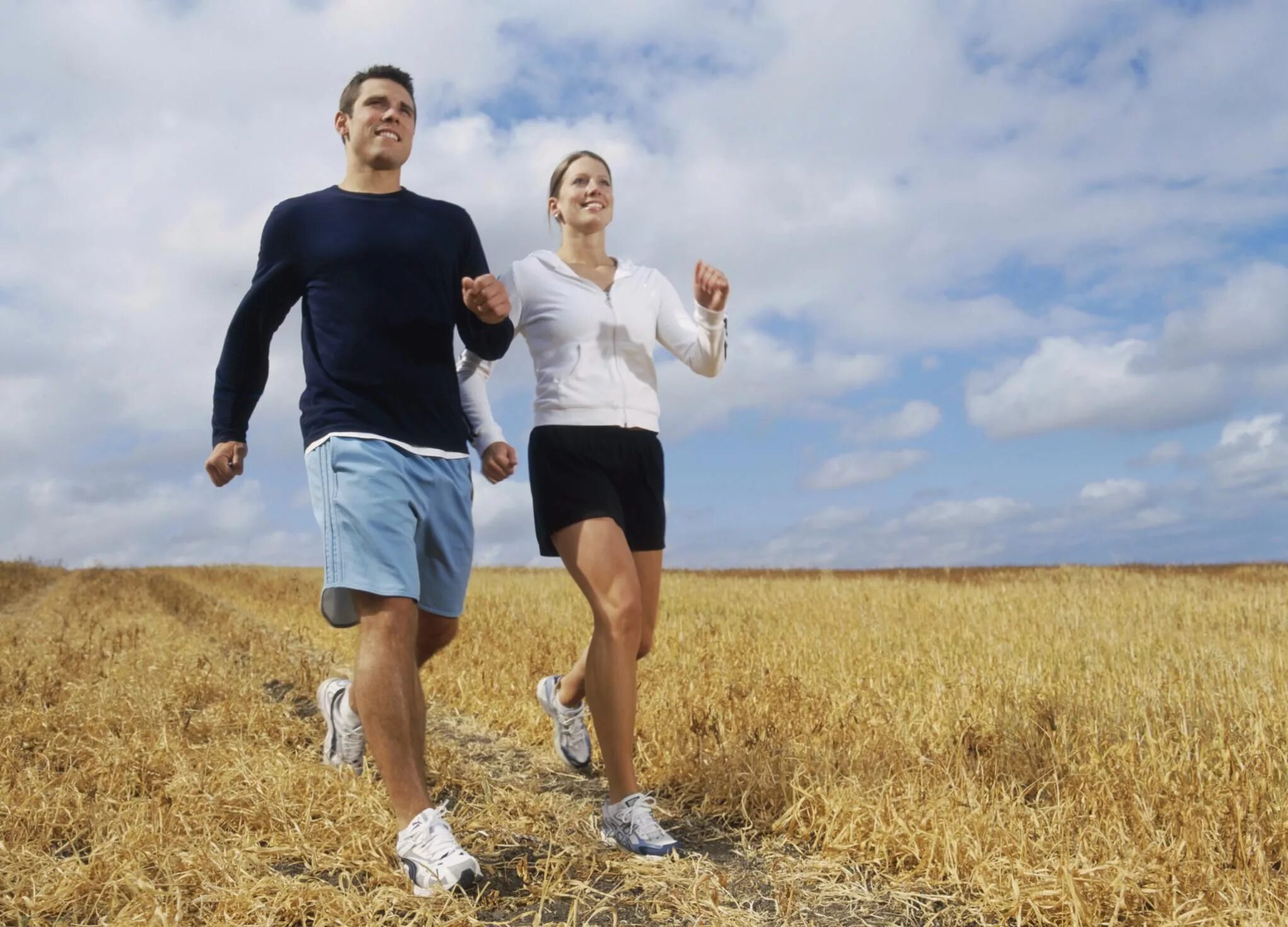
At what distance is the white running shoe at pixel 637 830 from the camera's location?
3.39 meters

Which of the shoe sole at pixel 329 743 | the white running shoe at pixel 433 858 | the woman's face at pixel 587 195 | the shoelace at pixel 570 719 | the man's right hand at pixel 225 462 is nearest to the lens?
the white running shoe at pixel 433 858

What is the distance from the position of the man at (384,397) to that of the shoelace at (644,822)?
67 centimetres

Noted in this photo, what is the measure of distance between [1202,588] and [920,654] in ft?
33.0

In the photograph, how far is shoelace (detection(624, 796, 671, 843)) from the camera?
3418 mm

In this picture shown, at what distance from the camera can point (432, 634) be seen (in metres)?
3.74

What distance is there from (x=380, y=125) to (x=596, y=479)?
4.68ft

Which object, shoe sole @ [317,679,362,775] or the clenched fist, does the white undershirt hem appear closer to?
the clenched fist

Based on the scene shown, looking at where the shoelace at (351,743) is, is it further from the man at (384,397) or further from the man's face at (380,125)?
the man's face at (380,125)

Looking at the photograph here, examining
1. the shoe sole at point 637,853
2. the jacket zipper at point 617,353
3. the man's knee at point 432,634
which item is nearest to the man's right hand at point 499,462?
the jacket zipper at point 617,353

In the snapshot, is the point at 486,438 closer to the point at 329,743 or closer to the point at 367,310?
the point at 367,310

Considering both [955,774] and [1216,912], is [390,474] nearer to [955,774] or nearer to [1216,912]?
[955,774]

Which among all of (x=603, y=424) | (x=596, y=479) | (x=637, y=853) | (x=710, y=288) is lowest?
(x=637, y=853)

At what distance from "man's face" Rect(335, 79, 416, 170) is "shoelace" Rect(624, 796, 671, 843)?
2365 mm

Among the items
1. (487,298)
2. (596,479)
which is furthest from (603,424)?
(487,298)
